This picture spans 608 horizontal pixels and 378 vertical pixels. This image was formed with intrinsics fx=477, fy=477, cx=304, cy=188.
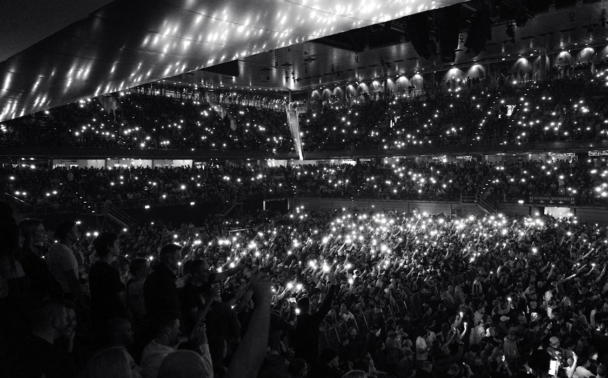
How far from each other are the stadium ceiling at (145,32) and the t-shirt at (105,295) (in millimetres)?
1949

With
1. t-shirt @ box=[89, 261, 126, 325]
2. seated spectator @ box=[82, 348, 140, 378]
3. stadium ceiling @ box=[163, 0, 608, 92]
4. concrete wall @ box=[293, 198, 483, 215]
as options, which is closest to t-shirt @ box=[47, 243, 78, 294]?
t-shirt @ box=[89, 261, 126, 325]

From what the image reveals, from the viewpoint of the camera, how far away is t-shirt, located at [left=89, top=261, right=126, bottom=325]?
12.1 ft

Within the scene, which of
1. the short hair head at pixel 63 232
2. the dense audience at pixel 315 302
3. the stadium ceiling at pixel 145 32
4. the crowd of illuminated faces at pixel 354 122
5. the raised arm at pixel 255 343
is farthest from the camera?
the crowd of illuminated faces at pixel 354 122

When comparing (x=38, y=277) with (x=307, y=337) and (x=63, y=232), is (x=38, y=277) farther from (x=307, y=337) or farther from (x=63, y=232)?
(x=307, y=337)

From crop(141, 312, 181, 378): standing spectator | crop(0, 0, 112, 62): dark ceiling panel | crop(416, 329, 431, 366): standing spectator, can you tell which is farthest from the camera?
crop(416, 329, 431, 366): standing spectator

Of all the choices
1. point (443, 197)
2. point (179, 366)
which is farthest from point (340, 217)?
point (179, 366)

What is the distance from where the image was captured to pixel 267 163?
45.3 metres

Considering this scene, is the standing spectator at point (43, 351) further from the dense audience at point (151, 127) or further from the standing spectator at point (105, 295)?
the dense audience at point (151, 127)

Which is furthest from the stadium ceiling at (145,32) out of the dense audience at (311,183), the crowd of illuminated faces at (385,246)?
the dense audience at (311,183)

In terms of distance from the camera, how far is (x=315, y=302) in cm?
1018

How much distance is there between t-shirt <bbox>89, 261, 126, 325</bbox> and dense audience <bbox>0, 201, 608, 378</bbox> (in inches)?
0.4

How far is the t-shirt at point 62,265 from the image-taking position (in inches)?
157

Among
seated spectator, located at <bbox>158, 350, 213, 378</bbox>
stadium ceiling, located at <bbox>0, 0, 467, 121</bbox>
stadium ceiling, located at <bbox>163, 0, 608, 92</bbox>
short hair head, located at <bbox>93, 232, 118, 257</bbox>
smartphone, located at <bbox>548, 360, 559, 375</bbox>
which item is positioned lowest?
smartphone, located at <bbox>548, 360, 559, 375</bbox>

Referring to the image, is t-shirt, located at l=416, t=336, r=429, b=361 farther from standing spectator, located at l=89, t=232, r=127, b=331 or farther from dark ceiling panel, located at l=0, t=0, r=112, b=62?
dark ceiling panel, located at l=0, t=0, r=112, b=62
